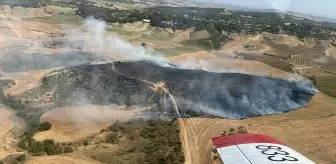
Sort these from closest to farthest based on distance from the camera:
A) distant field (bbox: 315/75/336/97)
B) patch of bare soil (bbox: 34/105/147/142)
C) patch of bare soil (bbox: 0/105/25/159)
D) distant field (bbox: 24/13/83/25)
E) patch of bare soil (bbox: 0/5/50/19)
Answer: patch of bare soil (bbox: 0/105/25/159), patch of bare soil (bbox: 34/105/147/142), distant field (bbox: 315/75/336/97), patch of bare soil (bbox: 0/5/50/19), distant field (bbox: 24/13/83/25)

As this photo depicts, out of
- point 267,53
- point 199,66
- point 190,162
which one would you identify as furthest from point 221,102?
point 267,53

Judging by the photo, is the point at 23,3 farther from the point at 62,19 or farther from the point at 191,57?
the point at 191,57

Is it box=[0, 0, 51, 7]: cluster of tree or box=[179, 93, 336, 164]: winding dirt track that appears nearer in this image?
box=[179, 93, 336, 164]: winding dirt track

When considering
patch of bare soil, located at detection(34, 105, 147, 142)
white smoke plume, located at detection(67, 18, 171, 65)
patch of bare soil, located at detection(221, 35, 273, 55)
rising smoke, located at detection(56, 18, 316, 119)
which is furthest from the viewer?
patch of bare soil, located at detection(221, 35, 273, 55)

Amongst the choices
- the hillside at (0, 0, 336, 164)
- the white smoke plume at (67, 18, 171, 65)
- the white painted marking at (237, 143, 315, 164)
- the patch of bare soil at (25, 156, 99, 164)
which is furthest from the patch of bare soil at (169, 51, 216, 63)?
the white painted marking at (237, 143, 315, 164)

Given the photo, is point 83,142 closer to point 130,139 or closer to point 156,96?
point 130,139

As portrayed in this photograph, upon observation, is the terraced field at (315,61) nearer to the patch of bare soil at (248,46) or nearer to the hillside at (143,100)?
the hillside at (143,100)

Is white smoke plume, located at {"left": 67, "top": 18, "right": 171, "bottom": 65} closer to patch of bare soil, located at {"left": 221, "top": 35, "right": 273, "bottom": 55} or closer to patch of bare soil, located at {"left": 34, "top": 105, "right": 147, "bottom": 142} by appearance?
patch of bare soil, located at {"left": 34, "top": 105, "right": 147, "bottom": 142}
